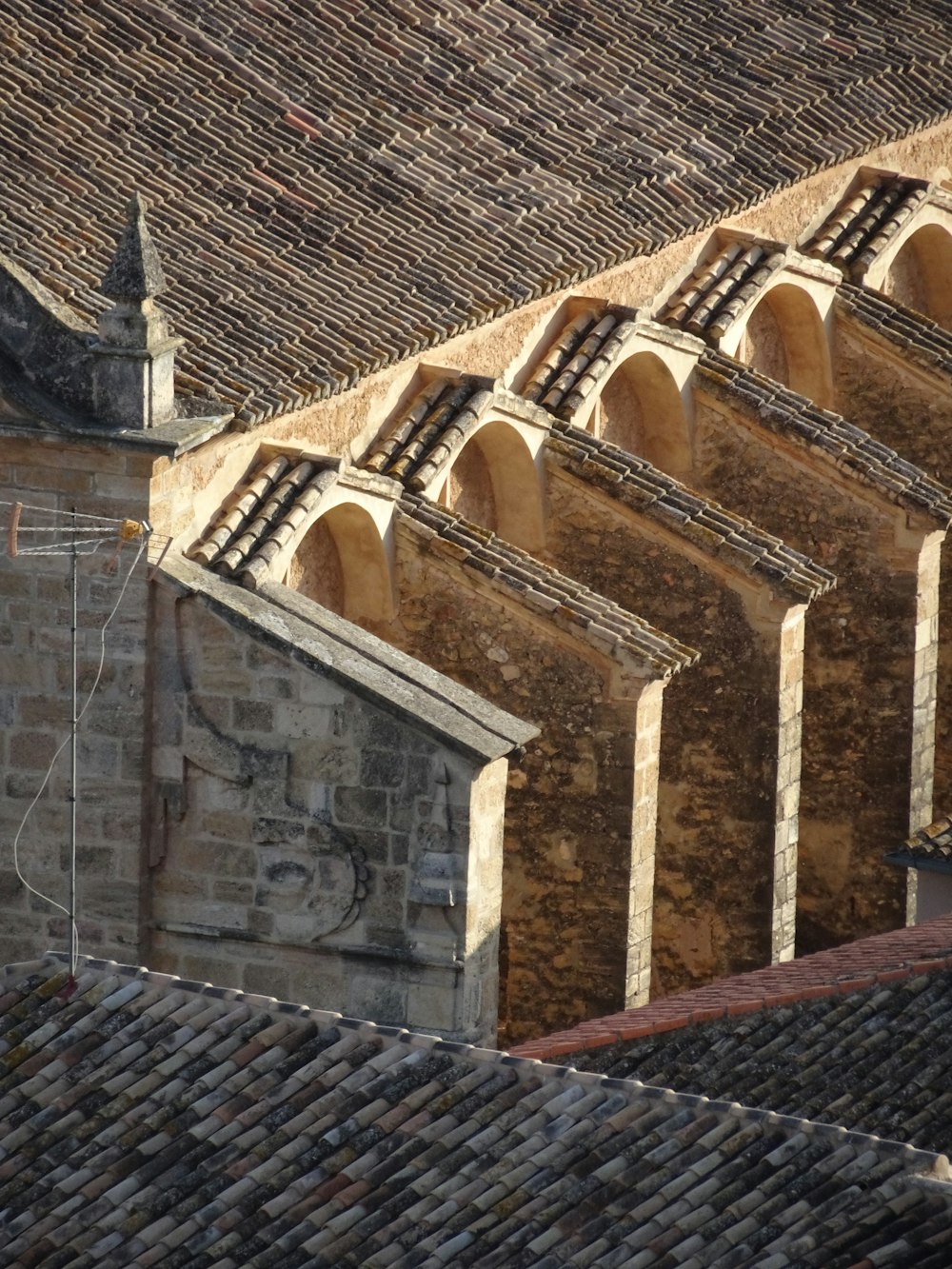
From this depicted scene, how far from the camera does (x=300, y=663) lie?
23.9 metres

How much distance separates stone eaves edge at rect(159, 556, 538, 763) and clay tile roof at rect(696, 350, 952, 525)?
6731mm

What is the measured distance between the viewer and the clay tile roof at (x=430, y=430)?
26.8 metres

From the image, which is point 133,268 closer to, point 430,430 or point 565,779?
point 430,430

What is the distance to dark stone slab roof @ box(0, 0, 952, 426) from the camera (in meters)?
26.0

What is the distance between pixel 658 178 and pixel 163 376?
27.4 ft

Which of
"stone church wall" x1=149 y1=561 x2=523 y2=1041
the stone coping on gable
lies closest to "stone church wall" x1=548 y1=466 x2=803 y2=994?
the stone coping on gable

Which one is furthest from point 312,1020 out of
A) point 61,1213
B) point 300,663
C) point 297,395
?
point 297,395

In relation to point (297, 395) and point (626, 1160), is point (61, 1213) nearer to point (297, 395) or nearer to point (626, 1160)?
point (626, 1160)

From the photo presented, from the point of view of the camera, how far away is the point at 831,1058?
21.6 meters

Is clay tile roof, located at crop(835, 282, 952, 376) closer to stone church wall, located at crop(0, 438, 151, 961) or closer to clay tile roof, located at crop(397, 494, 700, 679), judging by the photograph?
Result: clay tile roof, located at crop(397, 494, 700, 679)

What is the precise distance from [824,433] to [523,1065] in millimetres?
13200

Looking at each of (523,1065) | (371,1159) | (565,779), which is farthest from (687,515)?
(371,1159)

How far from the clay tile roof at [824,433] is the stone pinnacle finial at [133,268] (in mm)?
7919

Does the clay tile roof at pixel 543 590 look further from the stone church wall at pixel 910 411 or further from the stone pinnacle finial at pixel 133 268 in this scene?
the stone church wall at pixel 910 411
